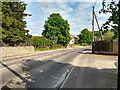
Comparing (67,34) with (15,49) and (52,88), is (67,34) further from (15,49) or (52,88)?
(52,88)

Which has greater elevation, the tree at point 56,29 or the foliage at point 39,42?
the tree at point 56,29

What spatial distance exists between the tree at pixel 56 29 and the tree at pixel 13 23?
36.9m

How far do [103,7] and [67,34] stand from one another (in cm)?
8631

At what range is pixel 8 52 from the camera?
40312mm

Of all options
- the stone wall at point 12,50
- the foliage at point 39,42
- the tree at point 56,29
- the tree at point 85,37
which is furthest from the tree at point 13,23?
the tree at point 85,37

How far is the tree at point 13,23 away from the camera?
4284 cm

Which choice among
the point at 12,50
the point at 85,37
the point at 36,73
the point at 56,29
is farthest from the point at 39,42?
the point at 85,37

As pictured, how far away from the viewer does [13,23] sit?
46.2 m

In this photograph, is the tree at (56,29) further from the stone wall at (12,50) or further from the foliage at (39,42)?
the stone wall at (12,50)

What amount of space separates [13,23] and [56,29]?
45263 millimetres

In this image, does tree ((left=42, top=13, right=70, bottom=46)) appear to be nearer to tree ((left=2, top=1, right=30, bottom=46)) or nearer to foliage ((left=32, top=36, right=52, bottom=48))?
foliage ((left=32, top=36, right=52, bottom=48))

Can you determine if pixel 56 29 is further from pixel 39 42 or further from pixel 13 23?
pixel 13 23

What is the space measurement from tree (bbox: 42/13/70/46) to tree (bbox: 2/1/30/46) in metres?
36.9

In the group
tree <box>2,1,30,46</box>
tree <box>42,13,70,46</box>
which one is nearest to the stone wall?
tree <box>2,1,30,46</box>
